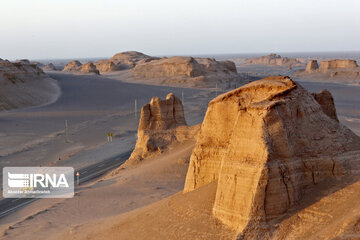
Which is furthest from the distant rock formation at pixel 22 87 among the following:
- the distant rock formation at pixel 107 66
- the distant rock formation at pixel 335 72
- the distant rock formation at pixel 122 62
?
the distant rock formation at pixel 335 72

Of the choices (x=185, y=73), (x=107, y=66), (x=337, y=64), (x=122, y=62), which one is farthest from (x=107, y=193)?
(x=122, y=62)

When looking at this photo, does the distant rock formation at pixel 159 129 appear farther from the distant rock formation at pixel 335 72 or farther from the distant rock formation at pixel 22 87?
the distant rock formation at pixel 335 72

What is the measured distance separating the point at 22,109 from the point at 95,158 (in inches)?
1215

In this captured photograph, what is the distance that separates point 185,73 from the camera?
86.1m

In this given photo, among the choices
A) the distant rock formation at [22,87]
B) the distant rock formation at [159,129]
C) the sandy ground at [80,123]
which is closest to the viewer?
the distant rock formation at [159,129]

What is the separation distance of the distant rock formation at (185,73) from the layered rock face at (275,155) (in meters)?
70.4

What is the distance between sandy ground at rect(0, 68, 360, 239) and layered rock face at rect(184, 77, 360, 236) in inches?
22.9

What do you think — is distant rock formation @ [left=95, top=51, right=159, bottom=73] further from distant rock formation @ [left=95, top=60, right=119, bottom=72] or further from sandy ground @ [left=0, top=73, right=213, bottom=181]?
sandy ground @ [left=0, top=73, right=213, bottom=181]

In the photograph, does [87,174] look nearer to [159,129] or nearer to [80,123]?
[159,129]

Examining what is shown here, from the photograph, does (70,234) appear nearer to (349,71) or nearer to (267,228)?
(267,228)

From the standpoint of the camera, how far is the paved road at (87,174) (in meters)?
18.6

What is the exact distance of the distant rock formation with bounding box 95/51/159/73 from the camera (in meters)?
120

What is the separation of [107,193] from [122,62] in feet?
364

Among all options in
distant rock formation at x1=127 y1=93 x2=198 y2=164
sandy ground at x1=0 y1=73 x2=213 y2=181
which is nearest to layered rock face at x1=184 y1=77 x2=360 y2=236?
distant rock formation at x1=127 y1=93 x2=198 y2=164
